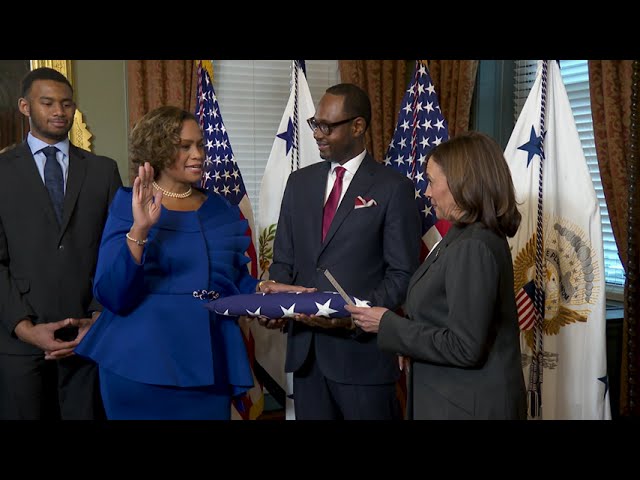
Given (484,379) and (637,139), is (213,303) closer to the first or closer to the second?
(484,379)

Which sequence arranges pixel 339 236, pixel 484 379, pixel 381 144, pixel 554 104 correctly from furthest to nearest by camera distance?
pixel 381 144, pixel 554 104, pixel 339 236, pixel 484 379

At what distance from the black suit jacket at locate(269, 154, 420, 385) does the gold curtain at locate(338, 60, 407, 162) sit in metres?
1.89

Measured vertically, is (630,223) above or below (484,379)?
above

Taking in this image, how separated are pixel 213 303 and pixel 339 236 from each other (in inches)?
21.8

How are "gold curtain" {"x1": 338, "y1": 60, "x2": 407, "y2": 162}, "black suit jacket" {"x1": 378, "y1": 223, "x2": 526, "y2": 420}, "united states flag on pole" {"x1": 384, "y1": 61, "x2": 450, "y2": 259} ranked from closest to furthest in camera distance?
"black suit jacket" {"x1": 378, "y1": 223, "x2": 526, "y2": 420}, "united states flag on pole" {"x1": 384, "y1": 61, "x2": 450, "y2": 259}, "gold curtain" {"x1": 338, "y1": 60, "x2": 407, "y2": 162}

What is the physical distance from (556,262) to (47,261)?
2291mm

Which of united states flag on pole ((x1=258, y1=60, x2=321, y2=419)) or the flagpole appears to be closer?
the flagpole

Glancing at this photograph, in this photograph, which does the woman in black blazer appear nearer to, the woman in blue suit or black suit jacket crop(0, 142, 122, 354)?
the woman in blue suit

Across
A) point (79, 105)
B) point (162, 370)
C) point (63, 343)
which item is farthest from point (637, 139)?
point (79, 105)

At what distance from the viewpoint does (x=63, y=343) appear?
8.20 ft

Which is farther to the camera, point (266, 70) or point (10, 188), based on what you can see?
point (266, 70)

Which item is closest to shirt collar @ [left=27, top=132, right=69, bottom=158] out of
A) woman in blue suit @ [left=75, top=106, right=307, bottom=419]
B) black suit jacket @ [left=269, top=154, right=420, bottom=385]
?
woman in blue suit @ [left=75, top=106, right=307, bottom=419]

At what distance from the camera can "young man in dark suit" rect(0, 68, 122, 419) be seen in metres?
2.52

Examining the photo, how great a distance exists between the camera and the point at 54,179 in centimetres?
261
